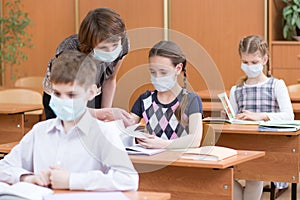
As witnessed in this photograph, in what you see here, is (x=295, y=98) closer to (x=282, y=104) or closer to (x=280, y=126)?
(x=282, y=104)

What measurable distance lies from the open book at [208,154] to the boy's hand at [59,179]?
2.64 ft

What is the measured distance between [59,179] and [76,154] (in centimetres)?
14

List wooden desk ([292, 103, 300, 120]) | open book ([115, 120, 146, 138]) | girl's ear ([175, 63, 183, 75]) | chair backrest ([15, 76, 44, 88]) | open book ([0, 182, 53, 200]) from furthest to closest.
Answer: chair backrest ([15, 76, 44, 88]) < wooden desk ([292, 103, 300, 120]) < girl's ear ([175, 63, 183, 75]) < open book ([115, 120, 146, 138]) < open book ([0, 182, 53, 200])

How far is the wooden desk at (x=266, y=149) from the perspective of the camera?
3.95 m

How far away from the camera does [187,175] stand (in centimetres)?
315

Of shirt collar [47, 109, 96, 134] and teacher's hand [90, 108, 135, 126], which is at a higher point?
shirt collar [47, 109, 96, 134]

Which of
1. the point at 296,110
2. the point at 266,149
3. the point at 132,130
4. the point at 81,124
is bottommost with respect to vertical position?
the point at 266,149

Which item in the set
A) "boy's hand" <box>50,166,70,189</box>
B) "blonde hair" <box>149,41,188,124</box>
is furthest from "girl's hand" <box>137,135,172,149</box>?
"boy's hand" <box>50,166,70,189</box>

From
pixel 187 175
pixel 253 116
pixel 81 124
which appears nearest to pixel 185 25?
pixel 253 116

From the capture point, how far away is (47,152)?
8.14 ft

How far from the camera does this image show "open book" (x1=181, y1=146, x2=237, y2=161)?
2969mm

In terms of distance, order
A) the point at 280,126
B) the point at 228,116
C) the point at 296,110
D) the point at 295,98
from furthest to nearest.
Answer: the point at 295,98
the point at 296,110
the point at 228,116
the point at 280,126

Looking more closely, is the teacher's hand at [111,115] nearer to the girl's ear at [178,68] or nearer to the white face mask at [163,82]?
the white face mask at [163,82]

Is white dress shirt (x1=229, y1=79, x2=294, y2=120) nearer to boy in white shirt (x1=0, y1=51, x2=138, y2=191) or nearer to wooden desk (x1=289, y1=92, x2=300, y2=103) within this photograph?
wooden desk (x1=289, y1=92, x2=300, y2=103)
